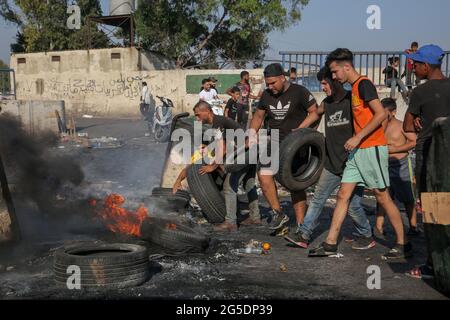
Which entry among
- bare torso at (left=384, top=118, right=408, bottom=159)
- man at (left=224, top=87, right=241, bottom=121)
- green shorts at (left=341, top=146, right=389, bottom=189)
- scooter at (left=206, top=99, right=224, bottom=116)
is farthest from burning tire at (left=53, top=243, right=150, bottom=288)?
scooter at (left=206, top=99, right=224, bottom=116)

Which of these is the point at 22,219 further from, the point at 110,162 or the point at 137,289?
the point at 110,162

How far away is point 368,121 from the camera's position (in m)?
5.55

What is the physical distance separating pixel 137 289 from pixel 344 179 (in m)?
2.39

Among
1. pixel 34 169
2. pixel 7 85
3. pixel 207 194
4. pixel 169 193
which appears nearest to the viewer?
pixel 207 194

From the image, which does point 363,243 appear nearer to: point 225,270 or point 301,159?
point 301,159

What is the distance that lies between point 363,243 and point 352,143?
1.36 metres

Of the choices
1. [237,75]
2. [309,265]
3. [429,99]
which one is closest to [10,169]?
[309,265]

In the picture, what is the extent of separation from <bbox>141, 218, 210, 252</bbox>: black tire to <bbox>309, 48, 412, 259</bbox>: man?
48.1 inches

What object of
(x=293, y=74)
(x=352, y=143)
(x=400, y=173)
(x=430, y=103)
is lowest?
(x=400, y=173)

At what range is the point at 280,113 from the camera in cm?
689

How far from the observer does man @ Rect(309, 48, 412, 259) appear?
218 inches

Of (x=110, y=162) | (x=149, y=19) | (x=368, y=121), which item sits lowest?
(x=110, y=162)

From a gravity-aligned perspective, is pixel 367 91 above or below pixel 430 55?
below

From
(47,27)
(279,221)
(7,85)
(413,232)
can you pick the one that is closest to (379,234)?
(413,232)
